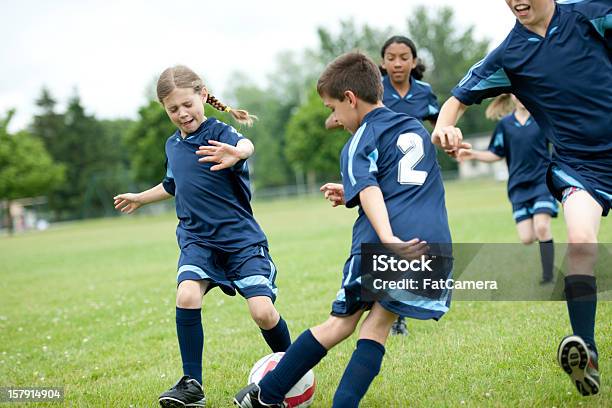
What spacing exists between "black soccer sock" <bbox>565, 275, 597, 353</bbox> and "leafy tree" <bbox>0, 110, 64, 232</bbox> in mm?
45820

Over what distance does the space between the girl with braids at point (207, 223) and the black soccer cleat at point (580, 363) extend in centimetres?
184

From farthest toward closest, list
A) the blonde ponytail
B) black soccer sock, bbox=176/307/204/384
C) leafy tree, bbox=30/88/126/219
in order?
leafy tree, bbox=30/88/126/219 < the blonde ponytail < black soccer sock, bbox=176/307/204/384

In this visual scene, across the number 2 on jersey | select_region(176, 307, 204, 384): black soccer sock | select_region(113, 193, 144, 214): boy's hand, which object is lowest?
select_region(176, 307, 204, 384): black soccer sock

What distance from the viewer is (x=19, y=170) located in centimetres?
4762

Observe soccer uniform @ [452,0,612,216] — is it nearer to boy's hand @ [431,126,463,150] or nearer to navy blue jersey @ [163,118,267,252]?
boy's hand @ [431,126,463,150]

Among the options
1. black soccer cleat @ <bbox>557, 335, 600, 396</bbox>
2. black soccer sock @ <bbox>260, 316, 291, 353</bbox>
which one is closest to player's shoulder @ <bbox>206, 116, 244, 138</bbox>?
black soccer sock @ <bbox>260, 316, 291, 353</bbox>

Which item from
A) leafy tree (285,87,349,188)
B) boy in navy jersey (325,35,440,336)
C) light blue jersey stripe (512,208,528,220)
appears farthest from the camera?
leafy tree (285,87,349,188)

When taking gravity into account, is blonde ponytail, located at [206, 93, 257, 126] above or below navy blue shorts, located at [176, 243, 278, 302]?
above

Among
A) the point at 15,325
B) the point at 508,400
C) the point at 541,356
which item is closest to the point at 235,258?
the point at 508,400

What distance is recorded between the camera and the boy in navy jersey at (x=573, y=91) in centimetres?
405

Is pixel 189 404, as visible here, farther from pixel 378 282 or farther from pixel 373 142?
pixel 373 142

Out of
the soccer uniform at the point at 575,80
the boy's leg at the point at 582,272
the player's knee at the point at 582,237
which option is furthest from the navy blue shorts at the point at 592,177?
the player's knee at the point at 582,237

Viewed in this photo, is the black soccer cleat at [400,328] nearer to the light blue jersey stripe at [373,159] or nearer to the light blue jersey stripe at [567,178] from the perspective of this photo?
the light blue jersey stripe at [567,178]

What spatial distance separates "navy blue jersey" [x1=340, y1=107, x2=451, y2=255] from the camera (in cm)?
357
